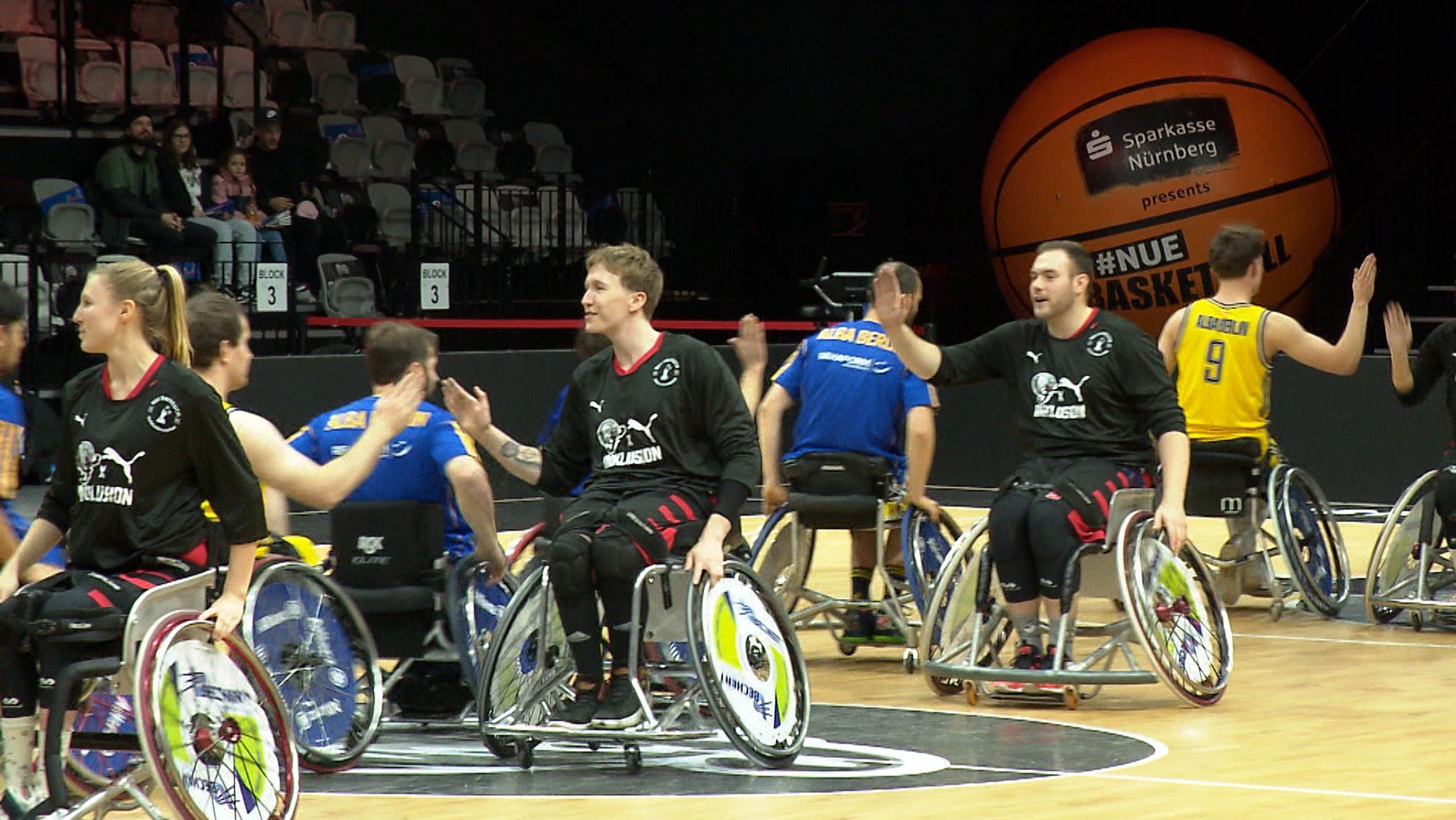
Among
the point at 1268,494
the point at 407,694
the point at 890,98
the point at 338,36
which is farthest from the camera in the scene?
the point at 890,98

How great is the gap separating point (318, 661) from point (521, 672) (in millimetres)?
514

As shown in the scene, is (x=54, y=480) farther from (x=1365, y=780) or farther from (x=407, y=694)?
(x=1365, y=780)

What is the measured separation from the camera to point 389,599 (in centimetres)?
588

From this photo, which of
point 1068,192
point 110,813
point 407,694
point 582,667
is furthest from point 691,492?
point 1068,192

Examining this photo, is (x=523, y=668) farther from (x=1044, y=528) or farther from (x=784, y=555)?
(x=784, y=555)

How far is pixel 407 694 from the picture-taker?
620 cm

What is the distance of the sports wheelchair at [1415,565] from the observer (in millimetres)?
8117

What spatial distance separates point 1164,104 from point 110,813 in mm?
9438

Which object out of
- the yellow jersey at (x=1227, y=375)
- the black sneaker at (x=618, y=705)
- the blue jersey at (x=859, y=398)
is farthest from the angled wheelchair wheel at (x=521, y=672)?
the yellow jersey at (x=1227, y=375)

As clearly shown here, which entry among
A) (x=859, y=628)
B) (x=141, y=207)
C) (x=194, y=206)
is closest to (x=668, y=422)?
(x=859, y=628)

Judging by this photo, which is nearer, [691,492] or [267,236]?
[691,492]

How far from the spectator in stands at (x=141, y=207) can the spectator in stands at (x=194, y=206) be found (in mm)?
58

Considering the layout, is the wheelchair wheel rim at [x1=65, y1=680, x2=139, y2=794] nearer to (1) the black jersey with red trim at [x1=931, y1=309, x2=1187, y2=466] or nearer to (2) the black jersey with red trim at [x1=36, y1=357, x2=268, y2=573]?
(2) the black jersey with red trim at [x1=36, y1=357, x2=268, y2=573]

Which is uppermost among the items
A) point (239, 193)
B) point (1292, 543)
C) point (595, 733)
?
point (239, 193)
